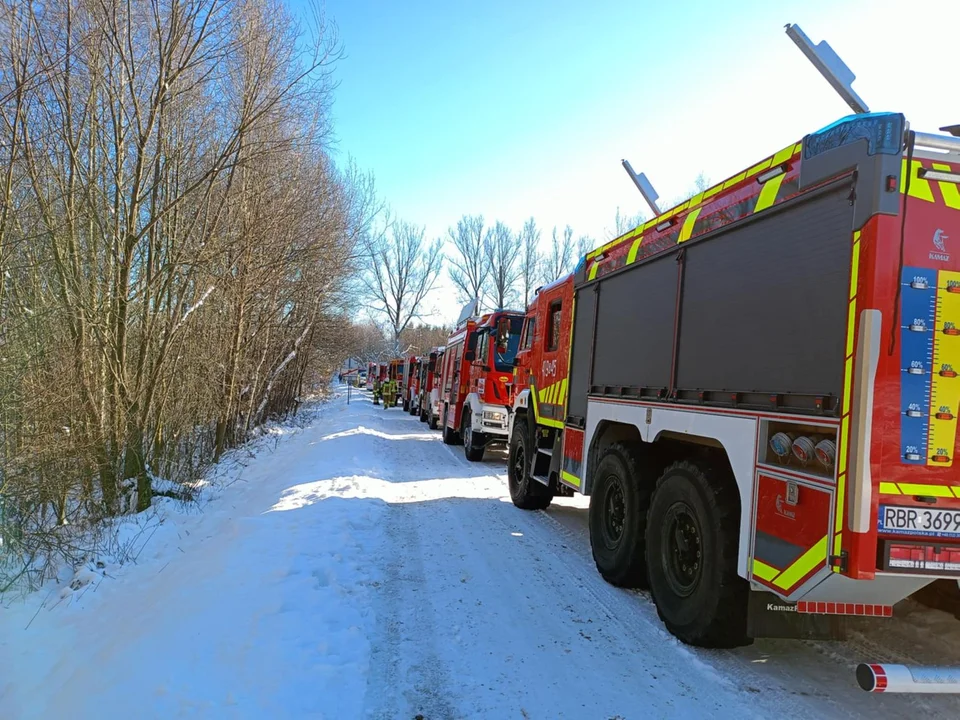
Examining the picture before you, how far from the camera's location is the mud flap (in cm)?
345

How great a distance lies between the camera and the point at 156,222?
781 cm

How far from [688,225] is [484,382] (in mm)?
9156

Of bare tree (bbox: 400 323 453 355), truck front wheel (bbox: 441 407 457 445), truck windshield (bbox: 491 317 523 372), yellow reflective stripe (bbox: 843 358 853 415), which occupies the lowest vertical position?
truck front wheel (bbox: 441 407 457 445)

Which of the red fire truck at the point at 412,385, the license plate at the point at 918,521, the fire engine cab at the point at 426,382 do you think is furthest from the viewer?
the red fire truck at the point at 412,385

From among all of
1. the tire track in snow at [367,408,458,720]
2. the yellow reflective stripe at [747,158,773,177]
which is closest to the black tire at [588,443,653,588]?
the tire track in snow at [367,408,458,720]

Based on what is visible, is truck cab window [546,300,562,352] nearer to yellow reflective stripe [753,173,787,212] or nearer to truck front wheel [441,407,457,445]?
yellow reflective stripe [753,173,787,212]

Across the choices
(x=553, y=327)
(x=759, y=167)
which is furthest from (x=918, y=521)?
(x=553, y=327)

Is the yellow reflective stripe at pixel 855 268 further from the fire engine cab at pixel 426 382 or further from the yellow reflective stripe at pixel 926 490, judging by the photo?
the fire engine cab at pixel 426 382

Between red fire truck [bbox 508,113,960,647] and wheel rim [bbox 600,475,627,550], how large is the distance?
0.87ft

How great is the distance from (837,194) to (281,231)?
11.7 metres

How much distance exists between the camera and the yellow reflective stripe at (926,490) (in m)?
2.82

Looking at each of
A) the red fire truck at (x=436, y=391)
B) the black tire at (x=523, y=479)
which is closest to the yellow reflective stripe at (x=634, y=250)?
the black tire at (x=523, y=479)

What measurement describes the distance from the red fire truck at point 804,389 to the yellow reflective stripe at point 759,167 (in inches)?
0.4

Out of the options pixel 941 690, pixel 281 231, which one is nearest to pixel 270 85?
pixel 281 231
